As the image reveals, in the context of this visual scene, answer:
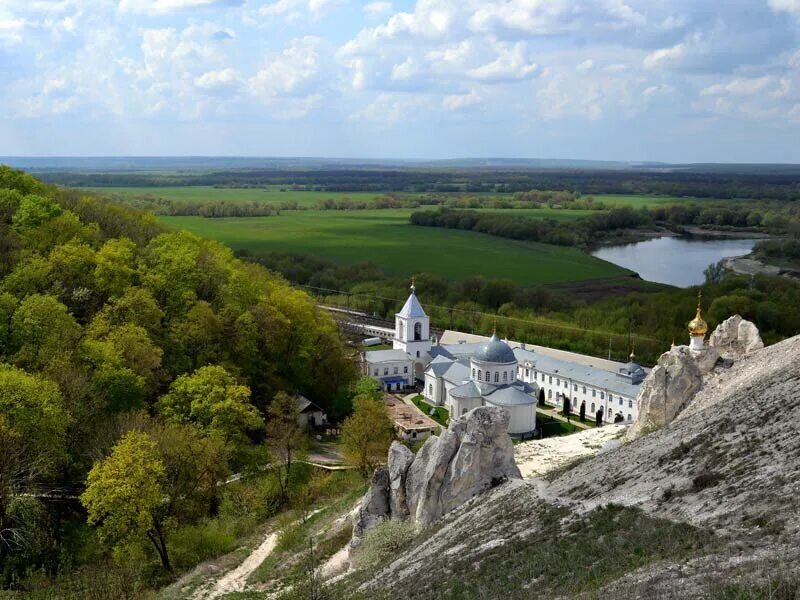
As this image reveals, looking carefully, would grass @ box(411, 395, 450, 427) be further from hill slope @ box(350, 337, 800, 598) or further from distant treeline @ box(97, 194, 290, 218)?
distant treeline @ box(97, 194, 290, 218)

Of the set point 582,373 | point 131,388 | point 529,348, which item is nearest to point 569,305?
point 529,348

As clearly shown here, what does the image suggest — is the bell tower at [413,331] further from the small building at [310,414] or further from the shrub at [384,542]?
the shrub at [384,542]

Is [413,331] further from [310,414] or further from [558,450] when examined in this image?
[558,450]

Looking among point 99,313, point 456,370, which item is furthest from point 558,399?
point 99,313

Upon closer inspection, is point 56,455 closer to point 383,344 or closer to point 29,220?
point 29,220

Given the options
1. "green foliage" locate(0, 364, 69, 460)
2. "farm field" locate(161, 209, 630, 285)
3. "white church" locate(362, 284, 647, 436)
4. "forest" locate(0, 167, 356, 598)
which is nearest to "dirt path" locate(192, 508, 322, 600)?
"forest" locate(0, 167, 356, 598)
